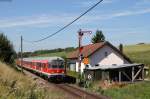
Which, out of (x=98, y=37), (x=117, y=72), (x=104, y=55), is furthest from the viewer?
(x=98, y=37)

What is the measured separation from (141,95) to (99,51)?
2744 centimetres

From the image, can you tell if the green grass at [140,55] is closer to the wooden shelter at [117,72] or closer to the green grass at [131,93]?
the wooden shelter at [117,72]

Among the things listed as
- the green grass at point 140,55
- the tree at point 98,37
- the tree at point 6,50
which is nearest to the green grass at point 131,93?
the tree at point 6,50

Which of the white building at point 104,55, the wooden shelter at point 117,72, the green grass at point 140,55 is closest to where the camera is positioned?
the wooden shelter at point 117,72

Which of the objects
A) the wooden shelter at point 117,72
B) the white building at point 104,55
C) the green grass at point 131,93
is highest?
the white building at point 104,55

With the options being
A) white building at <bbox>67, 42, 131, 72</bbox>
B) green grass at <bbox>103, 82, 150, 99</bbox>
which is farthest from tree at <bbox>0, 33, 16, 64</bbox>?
green grass at <bbox>103, 82, 150, 99</bbox>

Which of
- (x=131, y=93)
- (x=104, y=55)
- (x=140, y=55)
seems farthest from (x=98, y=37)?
(x=131, y=93)

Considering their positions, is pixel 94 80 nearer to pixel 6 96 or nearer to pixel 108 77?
pixel 108 77

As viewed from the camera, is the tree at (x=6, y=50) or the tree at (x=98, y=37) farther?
the tree at (x=98, y=37)

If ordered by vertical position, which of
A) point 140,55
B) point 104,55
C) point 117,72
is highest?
point 140,55

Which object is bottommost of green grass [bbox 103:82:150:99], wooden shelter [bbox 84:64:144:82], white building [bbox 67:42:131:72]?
green grass [bbox 103:82:150:99]

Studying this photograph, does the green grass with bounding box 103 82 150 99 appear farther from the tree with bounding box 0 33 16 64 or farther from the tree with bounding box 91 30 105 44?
the tree with bounding box 91 30 105 44

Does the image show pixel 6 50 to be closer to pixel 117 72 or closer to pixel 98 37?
pixel 117 72

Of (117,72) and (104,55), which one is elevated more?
(104,55)
